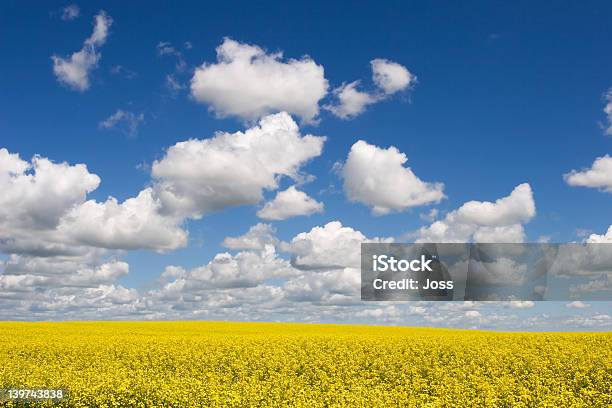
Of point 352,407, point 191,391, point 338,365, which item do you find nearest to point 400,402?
point 352,407

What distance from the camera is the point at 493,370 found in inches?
1035

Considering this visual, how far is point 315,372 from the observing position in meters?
26.4

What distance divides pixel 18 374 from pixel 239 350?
1263 centimetres

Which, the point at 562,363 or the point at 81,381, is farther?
the point at 562,363

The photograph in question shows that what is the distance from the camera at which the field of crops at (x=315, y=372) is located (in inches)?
713

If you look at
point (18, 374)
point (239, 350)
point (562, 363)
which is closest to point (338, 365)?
point (239, 350)

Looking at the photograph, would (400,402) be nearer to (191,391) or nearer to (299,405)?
(299,405)

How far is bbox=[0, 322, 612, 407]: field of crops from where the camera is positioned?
18109mm

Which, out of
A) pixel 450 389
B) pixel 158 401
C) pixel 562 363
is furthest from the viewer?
pixel 562 363

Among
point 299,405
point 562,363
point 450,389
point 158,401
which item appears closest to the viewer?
point 299,405

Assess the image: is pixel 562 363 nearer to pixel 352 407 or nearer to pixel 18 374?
pixel 352 407

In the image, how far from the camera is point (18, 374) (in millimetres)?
21766

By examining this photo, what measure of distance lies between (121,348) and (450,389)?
20.4 metres

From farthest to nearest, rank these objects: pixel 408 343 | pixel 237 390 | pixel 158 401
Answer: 1. pixel 408 343
2. pixel 237 390
3. pixel 158 401
